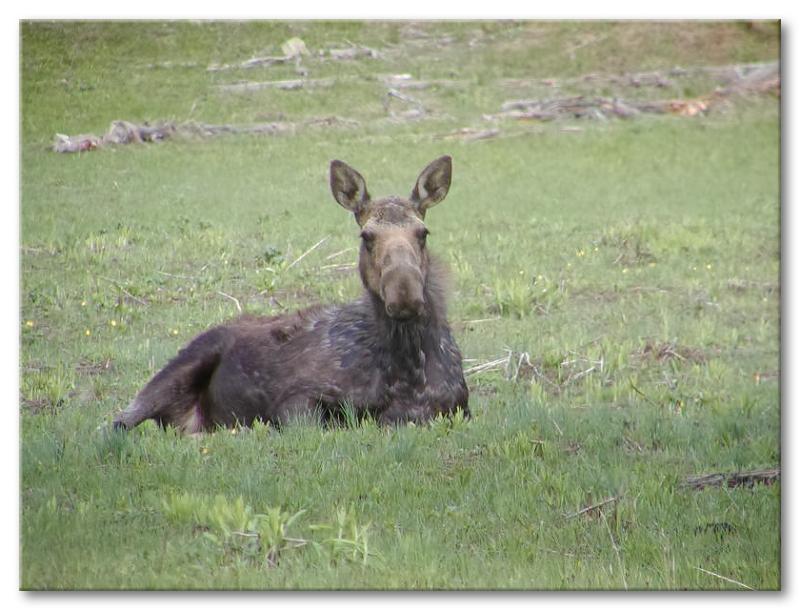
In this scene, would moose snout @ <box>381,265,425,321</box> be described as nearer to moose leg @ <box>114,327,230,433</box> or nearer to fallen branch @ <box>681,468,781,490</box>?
moose leg @ <box>114,327,230,433</box>

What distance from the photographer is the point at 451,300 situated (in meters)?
6.20

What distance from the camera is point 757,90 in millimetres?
6191

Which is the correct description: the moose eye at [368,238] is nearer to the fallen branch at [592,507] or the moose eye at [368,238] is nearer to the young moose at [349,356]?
the young moose at [349,356]

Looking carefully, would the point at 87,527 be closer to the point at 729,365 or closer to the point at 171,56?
the point at 171,56

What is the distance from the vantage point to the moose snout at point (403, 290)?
546 cm

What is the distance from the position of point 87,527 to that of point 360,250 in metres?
1.81

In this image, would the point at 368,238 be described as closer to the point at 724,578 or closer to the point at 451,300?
the point at 451,300

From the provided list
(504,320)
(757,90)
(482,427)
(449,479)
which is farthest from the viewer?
(504,320)

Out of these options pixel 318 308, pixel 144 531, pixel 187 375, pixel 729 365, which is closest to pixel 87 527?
pixel 144 531

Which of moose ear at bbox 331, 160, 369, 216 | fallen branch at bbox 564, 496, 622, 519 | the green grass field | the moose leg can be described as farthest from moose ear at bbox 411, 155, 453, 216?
fallen branch at bbox 564, 496, 622, 519

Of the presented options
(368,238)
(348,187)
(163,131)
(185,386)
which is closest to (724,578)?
(368,238)

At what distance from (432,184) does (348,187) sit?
0.38m

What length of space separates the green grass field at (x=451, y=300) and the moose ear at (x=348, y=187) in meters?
0.29

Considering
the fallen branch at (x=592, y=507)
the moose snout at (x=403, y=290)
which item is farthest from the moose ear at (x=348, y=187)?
the fallen branch at (x=592, y=507)
